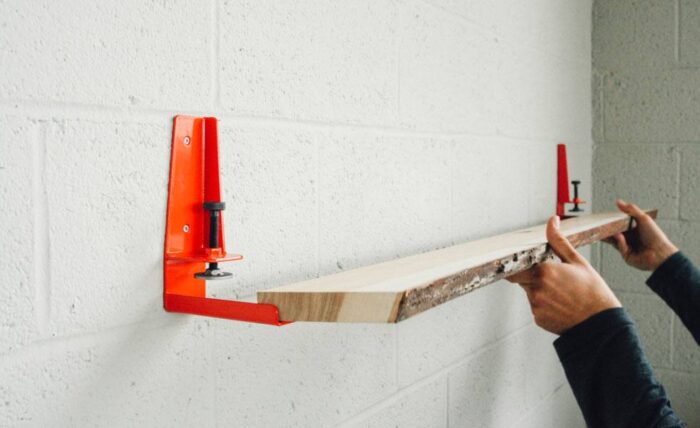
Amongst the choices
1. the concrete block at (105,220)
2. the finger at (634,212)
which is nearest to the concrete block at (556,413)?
the finger at (634,212)

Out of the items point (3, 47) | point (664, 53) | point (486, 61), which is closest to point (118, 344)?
point (3, 47)

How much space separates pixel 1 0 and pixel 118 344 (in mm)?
349

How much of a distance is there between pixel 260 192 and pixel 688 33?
1.53 meters

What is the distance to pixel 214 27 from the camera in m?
0.80

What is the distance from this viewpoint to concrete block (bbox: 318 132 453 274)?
1009 millimetres

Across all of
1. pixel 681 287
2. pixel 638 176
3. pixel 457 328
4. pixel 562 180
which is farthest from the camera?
pixel 638 176

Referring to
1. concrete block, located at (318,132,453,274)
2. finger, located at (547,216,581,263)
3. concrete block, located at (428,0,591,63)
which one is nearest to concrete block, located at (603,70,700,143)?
concrete block, located at (428,0,591,63)

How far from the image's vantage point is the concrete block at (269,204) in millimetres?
837

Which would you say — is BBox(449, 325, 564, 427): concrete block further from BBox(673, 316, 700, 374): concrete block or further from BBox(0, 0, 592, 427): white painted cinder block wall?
BBox(673, 316, 700, 374): concrete block

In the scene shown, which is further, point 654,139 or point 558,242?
point 654,139

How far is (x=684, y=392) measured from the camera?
6.43 feet

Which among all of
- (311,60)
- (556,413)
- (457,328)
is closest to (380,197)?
(311,60)

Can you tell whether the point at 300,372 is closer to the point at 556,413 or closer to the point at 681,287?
the point at 681,287

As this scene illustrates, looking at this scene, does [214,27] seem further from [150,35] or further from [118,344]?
[118,344]
